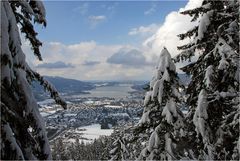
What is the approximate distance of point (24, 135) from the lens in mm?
6930

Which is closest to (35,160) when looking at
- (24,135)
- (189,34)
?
(24,135)

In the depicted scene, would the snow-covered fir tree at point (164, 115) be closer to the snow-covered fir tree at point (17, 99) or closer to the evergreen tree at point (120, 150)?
the snow-covered fir tree at point (17, 99)

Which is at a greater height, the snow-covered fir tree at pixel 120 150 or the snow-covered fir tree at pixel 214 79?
the snow-covered fir tree at pixel 214 79

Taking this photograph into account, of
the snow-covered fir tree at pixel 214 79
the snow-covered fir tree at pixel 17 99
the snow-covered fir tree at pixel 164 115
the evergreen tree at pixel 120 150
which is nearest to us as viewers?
the snow-covered fir tree at pixel 17 99

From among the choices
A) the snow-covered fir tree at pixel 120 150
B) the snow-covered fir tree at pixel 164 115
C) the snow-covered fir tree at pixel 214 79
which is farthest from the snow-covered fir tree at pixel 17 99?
the snow-covered fir tree at pixel 120 150

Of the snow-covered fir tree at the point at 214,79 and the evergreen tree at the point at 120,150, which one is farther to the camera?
the evergreen tree at the point at 120,150

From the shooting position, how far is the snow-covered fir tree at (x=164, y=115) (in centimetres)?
1431

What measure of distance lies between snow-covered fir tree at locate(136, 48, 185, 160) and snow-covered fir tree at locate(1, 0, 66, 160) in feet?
25.3

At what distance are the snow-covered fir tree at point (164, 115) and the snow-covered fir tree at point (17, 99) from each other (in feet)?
25.3

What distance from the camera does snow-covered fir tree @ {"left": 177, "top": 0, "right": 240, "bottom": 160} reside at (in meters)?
12.4

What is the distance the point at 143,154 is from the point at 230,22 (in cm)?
632

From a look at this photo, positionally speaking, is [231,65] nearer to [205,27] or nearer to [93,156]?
[205,27]

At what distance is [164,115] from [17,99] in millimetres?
→ 8474

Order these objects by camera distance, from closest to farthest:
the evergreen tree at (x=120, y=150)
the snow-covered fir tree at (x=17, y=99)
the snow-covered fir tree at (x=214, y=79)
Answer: the snow-covered fir tree at (x=17, y=99) < the snow-covered fir tree at (x=214, y=79) < the evergreen tree at (x=120, y=150)
